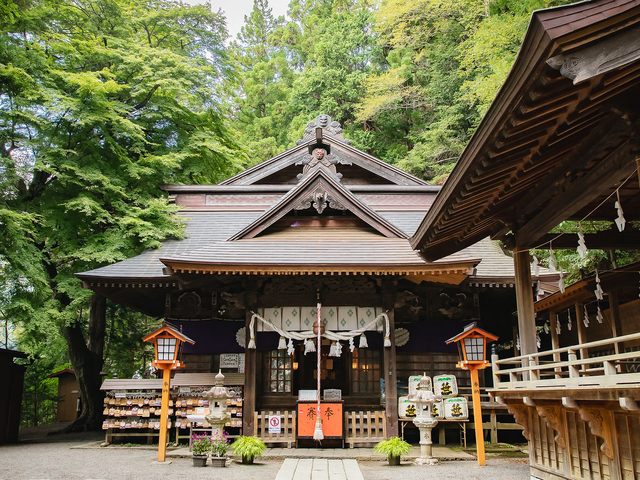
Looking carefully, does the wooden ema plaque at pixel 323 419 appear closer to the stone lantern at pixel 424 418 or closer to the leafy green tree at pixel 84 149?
the stone lantern at pixel 424 418

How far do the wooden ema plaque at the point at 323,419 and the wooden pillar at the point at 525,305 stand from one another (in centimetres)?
466

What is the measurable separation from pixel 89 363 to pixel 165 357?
24.8ft

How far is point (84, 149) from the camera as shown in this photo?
1556cm

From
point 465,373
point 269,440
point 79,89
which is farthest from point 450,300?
point 79,89

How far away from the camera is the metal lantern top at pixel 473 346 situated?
1012 centimetres

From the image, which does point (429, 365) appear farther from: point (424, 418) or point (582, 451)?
point (582, 451)

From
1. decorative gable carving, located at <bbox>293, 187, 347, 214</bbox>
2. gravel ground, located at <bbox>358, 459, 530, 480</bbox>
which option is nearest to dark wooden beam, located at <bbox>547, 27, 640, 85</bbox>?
gravel ground, located at <bbox>358, 459, 530, 480</bbox>

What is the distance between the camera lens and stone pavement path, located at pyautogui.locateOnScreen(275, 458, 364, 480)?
7387mm

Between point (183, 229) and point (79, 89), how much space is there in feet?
16.1

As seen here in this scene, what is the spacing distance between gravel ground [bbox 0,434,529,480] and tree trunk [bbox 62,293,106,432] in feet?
16.5

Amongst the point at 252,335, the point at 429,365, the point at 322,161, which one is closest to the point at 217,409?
the point at 252,335

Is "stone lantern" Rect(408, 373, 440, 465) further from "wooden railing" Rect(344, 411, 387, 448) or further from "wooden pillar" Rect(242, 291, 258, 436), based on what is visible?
"wooden pillar" Rect(242, 291, 258, 436)

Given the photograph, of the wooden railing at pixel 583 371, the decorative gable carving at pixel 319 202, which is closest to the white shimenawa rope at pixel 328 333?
the decorative gable carving at pixel 319 202

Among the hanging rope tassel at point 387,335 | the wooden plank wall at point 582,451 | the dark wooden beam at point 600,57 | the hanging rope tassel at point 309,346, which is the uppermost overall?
the dark wooden beam at point 600,57
